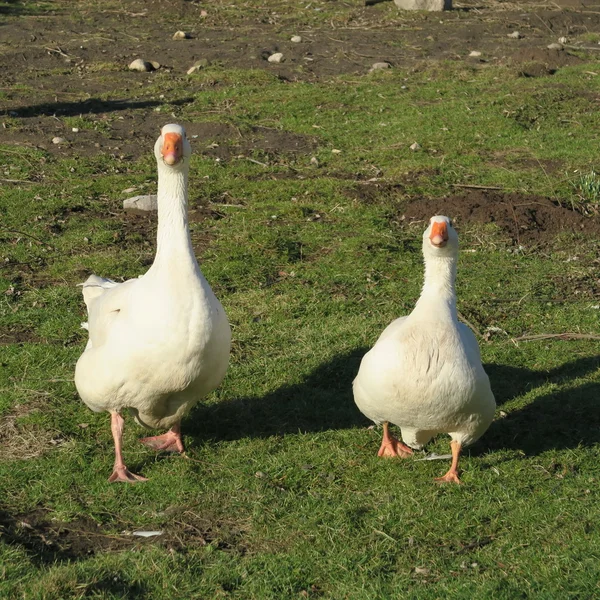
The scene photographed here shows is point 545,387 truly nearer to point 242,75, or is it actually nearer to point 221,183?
point 221,183

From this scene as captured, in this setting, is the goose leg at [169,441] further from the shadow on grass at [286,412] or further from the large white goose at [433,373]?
the large white goose at [433,373]

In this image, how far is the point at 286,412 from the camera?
22.1 ft

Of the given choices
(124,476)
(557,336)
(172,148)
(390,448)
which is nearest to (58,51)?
(557,336)

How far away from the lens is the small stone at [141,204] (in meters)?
10.6

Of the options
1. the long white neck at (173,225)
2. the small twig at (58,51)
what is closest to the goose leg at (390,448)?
the long white neck at (173,225)

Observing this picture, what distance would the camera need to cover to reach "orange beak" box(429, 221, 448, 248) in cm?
589

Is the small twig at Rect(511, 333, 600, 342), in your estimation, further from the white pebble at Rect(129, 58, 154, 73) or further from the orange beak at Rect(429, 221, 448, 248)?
the white pebble at Rect(129, 58, 154, 73)

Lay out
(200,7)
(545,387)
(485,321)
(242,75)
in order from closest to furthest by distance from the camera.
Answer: (545,387)
(485,321)
(242,75)
(200,7)

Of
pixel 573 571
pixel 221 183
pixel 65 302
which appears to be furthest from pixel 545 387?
pixel 221 183

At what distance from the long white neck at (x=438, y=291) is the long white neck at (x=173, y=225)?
147cm

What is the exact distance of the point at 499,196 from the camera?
10984 millimetres

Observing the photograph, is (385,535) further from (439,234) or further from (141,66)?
(141,66)

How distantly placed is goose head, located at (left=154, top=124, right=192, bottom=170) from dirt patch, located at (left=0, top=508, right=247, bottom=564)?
7.08 feet

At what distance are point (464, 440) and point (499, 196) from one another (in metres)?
5.75
